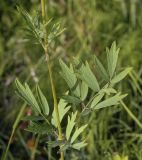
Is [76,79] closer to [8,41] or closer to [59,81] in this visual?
[59,81]

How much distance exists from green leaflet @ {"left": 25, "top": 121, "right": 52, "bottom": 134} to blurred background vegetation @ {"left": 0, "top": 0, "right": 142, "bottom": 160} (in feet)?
3.21

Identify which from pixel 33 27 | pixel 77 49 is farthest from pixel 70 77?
pixel 77 49

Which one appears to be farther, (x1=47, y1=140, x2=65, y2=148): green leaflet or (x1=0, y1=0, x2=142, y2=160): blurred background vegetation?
(x1=0, y1=0, x2=142, y2=160): blurred background vegetation

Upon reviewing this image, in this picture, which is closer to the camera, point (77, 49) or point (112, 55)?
point (112, 55)

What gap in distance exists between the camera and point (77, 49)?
8.81 feet

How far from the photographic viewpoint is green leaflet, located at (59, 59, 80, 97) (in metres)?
1.09

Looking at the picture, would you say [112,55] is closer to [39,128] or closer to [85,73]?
[85,73]

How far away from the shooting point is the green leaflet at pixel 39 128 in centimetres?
107

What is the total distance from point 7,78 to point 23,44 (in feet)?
0.81

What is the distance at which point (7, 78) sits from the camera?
2.63 meters

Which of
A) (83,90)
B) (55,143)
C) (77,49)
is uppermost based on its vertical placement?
(77,49)

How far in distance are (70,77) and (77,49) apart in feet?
5.20

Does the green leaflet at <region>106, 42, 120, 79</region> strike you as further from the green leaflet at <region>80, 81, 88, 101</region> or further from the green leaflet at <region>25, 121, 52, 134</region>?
the green leaflet at <region>25, 121, 52, 134</region>

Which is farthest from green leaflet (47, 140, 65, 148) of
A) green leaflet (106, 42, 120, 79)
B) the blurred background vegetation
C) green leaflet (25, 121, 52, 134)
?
the blurred background vegetation
